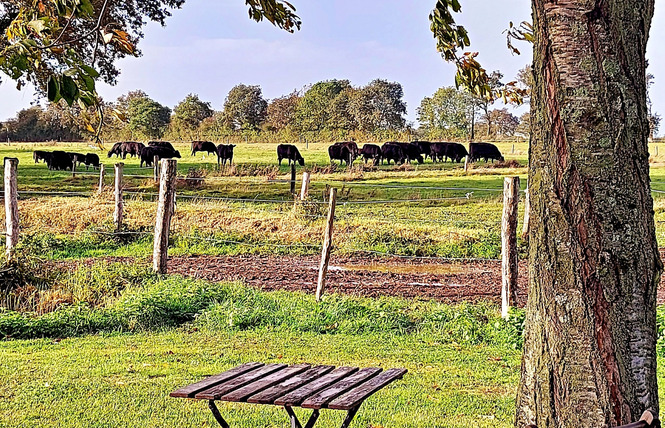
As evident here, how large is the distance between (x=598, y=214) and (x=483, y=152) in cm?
4134

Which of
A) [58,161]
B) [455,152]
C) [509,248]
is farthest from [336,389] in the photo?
[455,152]

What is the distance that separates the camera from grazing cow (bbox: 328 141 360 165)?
42031 millimetres

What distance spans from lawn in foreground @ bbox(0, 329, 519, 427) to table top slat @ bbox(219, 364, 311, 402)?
122 cm

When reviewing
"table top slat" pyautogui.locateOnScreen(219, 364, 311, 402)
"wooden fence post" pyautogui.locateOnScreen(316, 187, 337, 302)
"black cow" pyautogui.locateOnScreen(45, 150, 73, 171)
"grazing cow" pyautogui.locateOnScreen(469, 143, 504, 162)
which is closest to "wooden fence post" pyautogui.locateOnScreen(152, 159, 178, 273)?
"wooden fence post" pyautogui.locateOnScreen(316, 187, 337, 302)

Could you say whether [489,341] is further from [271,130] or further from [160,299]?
[271,130]

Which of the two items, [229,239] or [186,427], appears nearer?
[186,427]

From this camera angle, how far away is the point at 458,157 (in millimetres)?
46344

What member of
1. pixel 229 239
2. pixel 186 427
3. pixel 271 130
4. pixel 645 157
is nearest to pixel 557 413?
pixel 645 157

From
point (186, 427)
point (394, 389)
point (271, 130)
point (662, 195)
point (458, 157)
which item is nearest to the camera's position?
point (186, 427)

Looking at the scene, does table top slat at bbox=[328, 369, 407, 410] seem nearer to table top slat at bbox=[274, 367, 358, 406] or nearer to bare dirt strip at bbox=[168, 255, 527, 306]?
table top slat at bbox=[274, 367, 358, 406]

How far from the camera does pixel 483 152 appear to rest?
43562mm

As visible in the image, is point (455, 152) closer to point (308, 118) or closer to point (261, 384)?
point (308, 118)

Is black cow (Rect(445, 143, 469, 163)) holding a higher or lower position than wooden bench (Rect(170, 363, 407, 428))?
higher

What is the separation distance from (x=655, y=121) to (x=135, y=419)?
50.0 m
